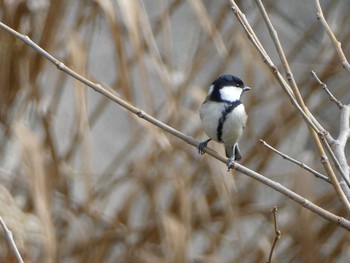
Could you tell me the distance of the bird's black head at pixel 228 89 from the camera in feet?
4.87

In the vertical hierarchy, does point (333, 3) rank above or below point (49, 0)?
above

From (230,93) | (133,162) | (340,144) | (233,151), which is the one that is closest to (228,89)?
(230,93)

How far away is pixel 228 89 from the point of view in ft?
4.92

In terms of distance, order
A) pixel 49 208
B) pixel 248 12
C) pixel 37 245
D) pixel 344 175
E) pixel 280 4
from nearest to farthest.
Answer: pixel 344 175
pixel 49 208
pixel 37 245
pixel 248 12
pixel 280 4

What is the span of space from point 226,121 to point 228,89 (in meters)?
0.07

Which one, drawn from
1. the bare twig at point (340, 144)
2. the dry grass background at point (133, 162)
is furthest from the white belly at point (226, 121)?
the dry grass background at point (133, 162)

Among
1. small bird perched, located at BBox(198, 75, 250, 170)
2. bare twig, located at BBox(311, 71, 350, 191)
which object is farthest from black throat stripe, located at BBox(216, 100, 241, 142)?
bare twig, located at BBox(311, 71, 350, 191)

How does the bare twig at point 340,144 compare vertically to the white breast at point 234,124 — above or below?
above

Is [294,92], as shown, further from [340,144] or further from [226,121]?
[226,121]

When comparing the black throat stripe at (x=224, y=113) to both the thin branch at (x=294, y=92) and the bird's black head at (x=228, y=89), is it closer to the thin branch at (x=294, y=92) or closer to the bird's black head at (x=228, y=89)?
the bird's black head at (x=228, y=89)

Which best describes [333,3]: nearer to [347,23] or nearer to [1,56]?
[347,23]

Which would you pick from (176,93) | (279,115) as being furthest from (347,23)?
(176,93)

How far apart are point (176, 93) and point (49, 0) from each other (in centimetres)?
39

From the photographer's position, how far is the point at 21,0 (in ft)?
7.00
